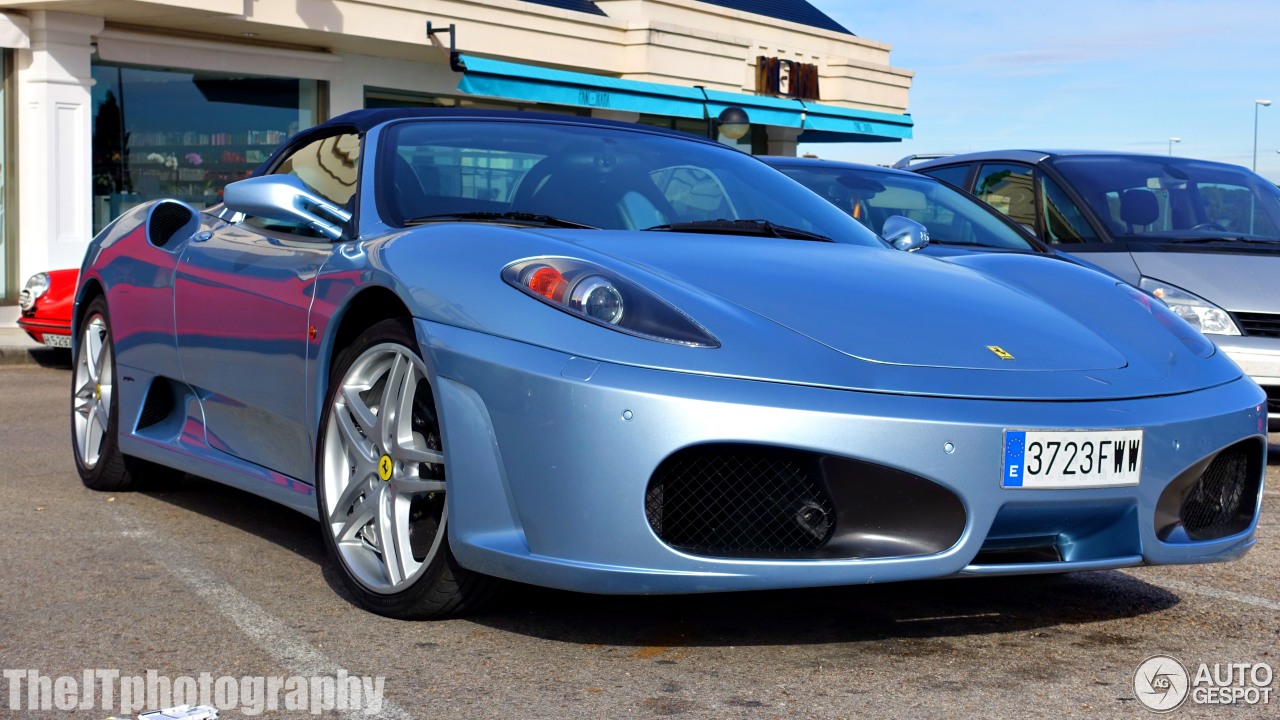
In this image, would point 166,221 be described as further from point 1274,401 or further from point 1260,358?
point 1274,401

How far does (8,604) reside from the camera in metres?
3.71

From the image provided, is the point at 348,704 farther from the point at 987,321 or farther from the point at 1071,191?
the point at 1071,191

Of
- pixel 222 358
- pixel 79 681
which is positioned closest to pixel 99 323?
pixel 222 358

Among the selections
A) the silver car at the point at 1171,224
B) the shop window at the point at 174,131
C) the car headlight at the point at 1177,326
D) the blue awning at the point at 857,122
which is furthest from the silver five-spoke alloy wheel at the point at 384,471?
the blue awning at the point at 857,122

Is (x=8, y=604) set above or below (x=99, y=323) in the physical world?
below

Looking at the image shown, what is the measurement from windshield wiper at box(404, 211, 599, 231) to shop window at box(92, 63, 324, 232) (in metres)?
13.9

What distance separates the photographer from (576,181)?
167 inches

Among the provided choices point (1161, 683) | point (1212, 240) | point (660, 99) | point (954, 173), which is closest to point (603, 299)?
point (1161, 683)

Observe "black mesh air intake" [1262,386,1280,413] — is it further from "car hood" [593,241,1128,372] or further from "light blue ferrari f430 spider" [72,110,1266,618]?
"car hood" [593,241,1128,372]

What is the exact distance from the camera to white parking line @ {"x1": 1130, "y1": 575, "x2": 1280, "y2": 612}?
3.91 m

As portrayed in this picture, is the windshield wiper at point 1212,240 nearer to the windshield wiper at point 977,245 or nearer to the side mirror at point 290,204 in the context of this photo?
the windshield wiper at point 977,245

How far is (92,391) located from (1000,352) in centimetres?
352

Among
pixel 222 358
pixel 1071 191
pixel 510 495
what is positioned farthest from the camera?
pixel 1071 191

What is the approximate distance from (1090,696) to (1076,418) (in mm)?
572
